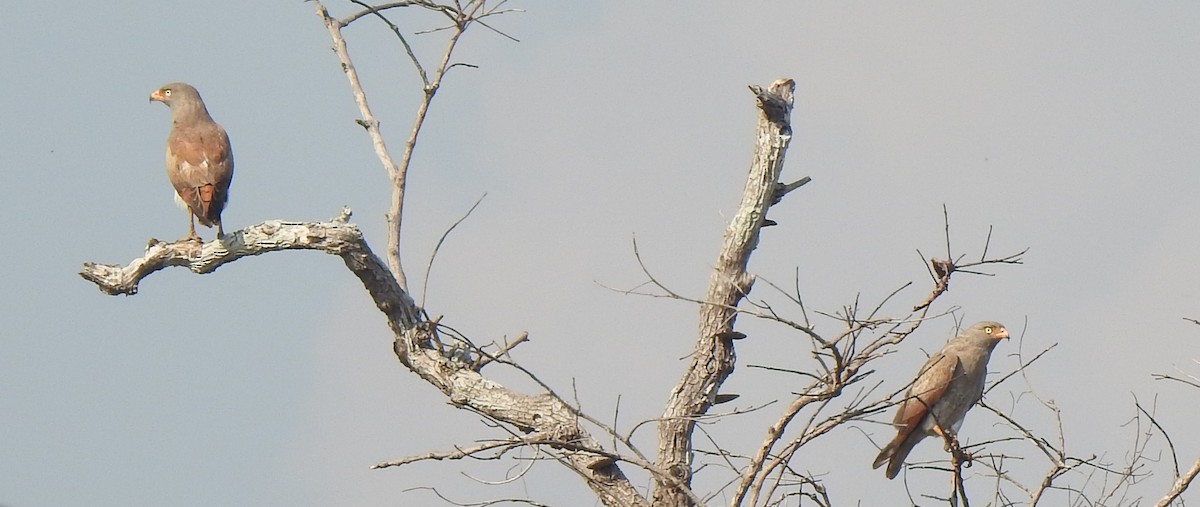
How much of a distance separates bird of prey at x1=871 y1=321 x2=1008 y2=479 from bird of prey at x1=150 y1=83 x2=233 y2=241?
348 cm

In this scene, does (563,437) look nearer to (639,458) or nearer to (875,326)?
(639,458)

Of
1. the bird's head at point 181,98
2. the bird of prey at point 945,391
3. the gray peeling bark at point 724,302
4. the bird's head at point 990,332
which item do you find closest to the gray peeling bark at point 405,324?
the gray peeling bark at point 724,302

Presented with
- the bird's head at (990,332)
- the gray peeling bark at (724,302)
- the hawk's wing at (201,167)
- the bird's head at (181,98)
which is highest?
the bird's head at (181,98)

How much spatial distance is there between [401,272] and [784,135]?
6.88 ft

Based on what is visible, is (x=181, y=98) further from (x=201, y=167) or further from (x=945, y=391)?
(x=945, y=391)

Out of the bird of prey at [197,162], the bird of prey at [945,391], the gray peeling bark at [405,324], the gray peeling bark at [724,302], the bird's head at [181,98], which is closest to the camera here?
the gray peeling bark at [724,302]

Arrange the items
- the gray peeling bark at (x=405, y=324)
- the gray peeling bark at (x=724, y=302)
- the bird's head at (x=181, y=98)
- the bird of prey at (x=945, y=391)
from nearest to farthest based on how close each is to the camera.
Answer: the gray peeling bark at (x=724, y=302) < the gray peeling bark at (x=405, y=324) < the bird of prey at (x=945, y=391) < the bird's head at (x=181, y=98)

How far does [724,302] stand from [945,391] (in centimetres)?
187

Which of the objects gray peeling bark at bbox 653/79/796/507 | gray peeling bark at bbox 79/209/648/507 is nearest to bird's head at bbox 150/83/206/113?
gray peeling bark at bbox 79/209/648/507

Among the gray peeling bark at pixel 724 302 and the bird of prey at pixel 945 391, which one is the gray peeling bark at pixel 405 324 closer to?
the gray peeling bark at pixel 724 302

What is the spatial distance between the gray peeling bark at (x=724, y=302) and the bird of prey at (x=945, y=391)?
149 cm

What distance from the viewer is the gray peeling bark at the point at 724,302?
5293 millimetres

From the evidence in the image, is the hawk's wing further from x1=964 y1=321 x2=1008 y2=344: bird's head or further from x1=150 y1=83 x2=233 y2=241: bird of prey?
x1=964 y1=321 x2=1008 y2=344: bird's head

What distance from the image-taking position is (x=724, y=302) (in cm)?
545
